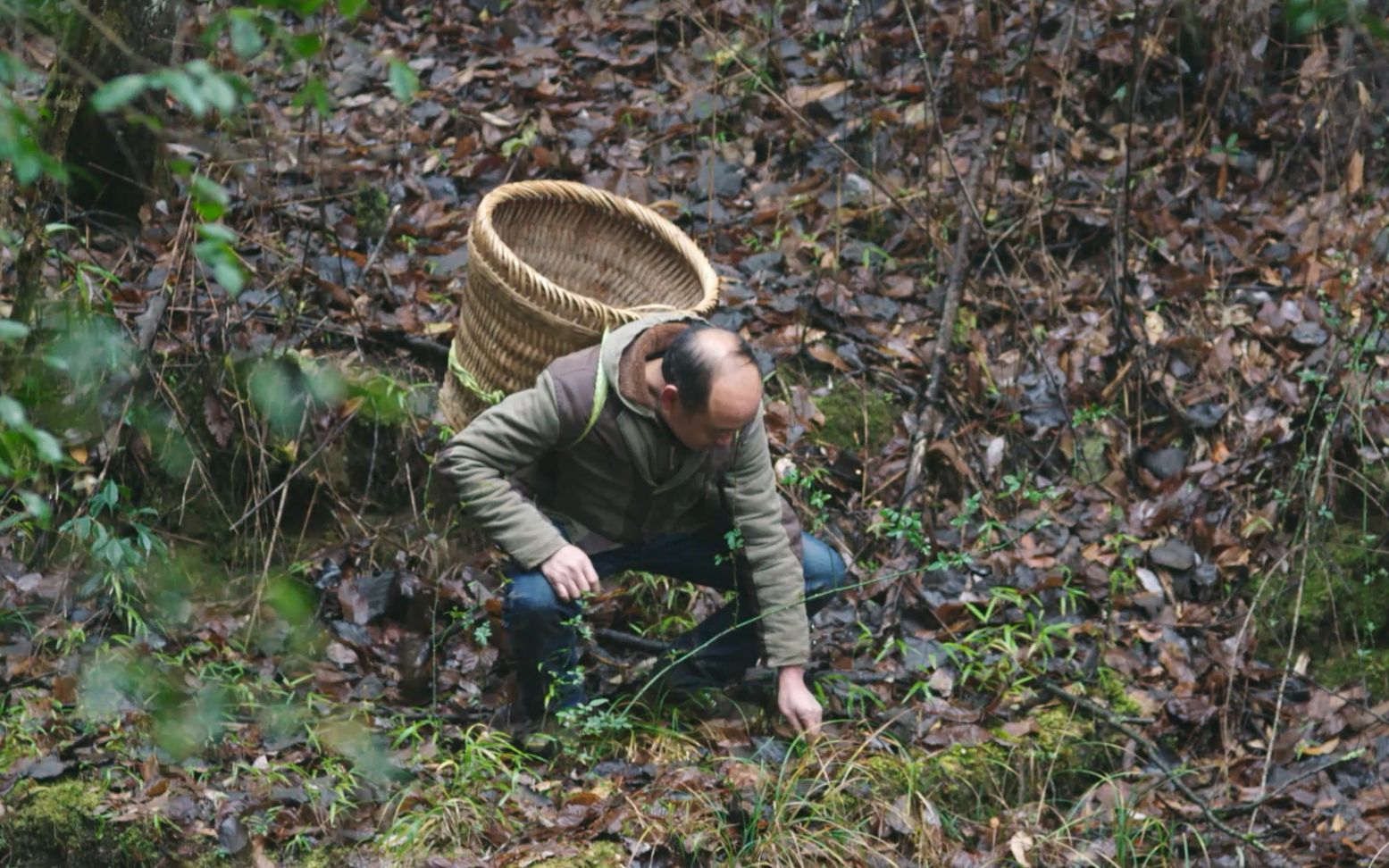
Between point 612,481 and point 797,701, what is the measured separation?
0.75 metres

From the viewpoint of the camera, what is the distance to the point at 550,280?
15.5 ft

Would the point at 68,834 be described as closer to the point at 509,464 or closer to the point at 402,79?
the point at 509,464

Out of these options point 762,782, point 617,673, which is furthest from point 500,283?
point 762,782

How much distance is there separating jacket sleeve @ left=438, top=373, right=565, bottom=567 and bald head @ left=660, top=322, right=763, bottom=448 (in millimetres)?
337

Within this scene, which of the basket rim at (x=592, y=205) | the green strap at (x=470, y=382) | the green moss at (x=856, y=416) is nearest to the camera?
the basket rim at (x=592, y=205)

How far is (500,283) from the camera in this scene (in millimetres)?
4148

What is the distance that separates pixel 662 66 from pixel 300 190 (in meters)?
1.92

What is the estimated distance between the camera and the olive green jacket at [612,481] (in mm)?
3738

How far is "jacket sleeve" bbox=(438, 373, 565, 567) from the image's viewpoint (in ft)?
12.3

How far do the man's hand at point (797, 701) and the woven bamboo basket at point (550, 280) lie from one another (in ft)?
3.40

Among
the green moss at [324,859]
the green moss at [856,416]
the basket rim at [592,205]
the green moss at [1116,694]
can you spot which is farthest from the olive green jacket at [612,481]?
the green moss at [856,416]

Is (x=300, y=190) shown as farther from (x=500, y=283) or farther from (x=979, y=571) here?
(x=979, y=571)

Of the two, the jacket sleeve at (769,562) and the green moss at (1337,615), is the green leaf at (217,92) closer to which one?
the jacket sleeve at (769,562)

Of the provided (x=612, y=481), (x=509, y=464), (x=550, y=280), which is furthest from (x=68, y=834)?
(x=550, y=280)
